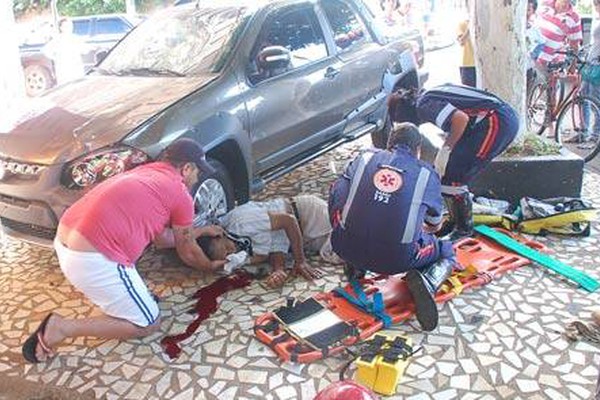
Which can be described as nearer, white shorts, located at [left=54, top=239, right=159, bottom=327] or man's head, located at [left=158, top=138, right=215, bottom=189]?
white shorts, located at [left=54, top=239, right=159, bottom=327]

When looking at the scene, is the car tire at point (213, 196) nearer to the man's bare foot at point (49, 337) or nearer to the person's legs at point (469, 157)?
the man's bare foot at point (49, 337)

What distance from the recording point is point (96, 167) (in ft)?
11.4

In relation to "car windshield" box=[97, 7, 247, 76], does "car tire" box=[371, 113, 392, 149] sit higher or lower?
lower

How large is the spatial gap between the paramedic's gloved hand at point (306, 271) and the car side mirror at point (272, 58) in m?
1.44

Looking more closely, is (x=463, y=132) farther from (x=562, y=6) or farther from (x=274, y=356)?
(x=562, y=6)

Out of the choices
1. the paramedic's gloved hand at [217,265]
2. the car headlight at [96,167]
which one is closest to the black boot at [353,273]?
the paramedic's gloved hand at [217,265]

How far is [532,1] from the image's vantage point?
8070 millimetres

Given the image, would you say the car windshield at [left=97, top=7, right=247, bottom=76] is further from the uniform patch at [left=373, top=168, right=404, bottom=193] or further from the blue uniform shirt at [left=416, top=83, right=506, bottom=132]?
the uniform patch at [left=373, top=168, right=404, bottom=193]

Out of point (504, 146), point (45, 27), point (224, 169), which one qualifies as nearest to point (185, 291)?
point (224, 169)

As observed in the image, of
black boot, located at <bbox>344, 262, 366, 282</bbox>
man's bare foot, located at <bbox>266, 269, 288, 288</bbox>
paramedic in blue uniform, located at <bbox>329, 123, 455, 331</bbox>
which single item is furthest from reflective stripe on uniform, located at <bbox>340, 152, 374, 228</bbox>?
man's bare foot, located at <bbox>266, 269, 288, 288</bbox>

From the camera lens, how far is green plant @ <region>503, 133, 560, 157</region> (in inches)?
187

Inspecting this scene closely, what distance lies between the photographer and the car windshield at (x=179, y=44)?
4.29 meters

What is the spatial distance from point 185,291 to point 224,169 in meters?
0.89

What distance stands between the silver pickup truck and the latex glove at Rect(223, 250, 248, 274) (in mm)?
331
